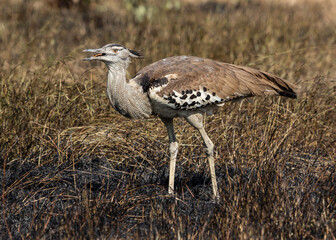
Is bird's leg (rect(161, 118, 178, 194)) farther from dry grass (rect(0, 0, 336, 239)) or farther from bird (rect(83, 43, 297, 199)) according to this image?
dry grass (rect(0, 0, 336, 239))

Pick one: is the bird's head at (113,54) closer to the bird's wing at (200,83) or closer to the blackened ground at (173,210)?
the bird's wing at (200,83)

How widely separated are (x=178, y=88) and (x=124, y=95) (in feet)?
1.56

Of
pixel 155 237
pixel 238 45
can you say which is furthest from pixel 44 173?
pixel 238 45

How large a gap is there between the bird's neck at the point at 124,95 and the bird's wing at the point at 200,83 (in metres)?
0.09

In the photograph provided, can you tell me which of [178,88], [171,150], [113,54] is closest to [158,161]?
[171,150]

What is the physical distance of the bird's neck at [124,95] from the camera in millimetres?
4312

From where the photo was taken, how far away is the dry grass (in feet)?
12.0

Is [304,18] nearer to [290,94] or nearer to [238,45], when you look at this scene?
[238,45]

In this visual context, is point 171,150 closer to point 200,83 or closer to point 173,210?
point 200,83

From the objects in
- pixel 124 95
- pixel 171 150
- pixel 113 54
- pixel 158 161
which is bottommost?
pixel 158 161

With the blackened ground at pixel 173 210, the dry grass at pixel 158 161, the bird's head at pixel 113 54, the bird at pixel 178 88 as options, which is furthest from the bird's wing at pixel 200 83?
the blackened ground at pixel 173 210

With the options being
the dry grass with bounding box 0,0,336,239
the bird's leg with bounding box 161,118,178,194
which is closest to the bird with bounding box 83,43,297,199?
the bird's leg with bounding box 161,118,178,194

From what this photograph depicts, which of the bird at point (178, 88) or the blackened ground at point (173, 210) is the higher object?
the bird at point (178, 88)

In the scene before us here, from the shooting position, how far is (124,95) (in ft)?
14.3
